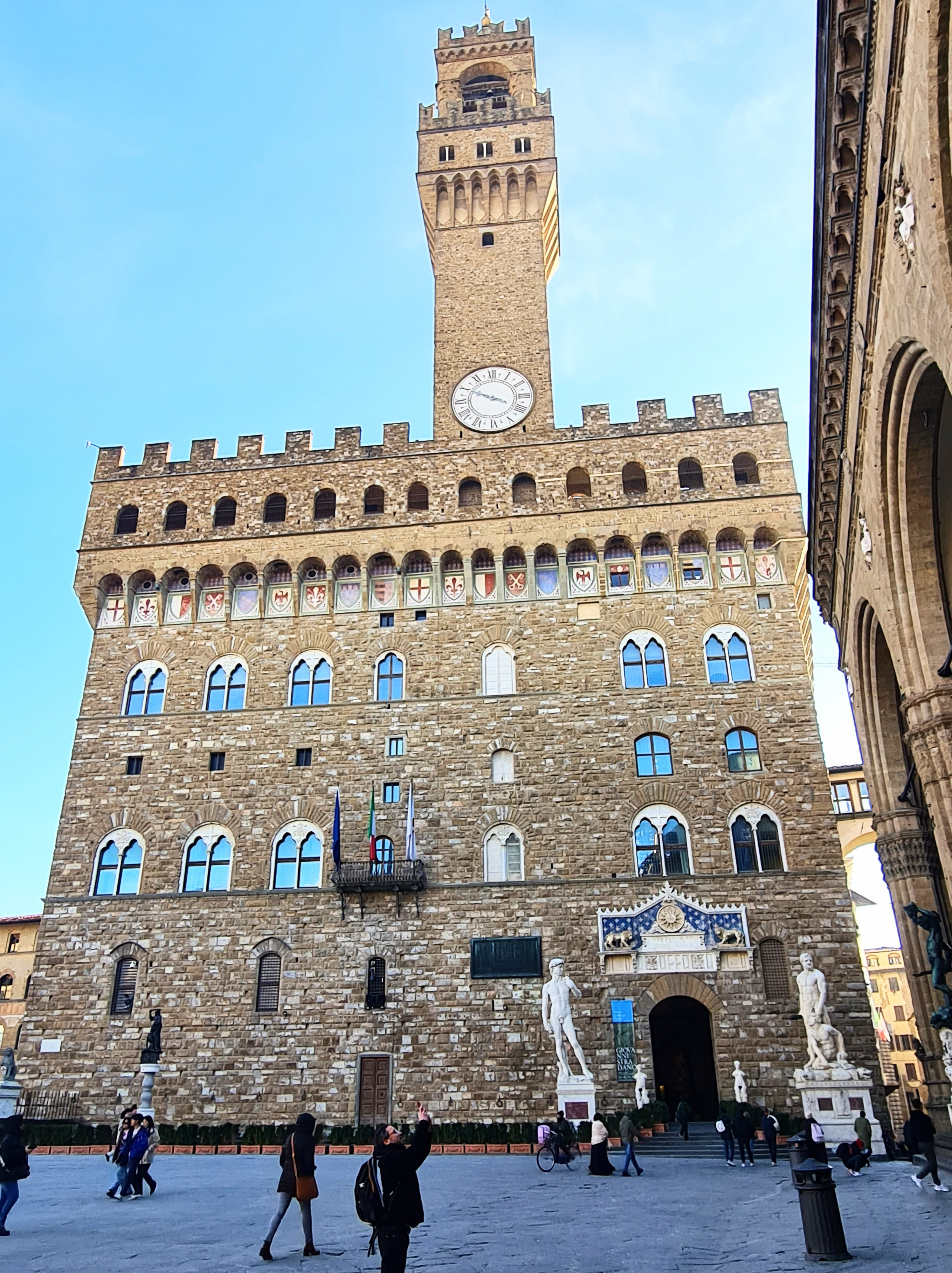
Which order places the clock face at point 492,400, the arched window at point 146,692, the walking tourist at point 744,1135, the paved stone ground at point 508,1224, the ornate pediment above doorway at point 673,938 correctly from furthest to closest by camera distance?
the clock face at point 492,400
the arched window at point 146,692
the ornate pediment above doorway at point 673,938
the walking tourist at point 744,1135
the paved stone ground at point 508,1224

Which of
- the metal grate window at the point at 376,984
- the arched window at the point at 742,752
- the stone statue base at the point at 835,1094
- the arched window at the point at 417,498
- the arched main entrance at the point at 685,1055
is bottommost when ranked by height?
the stone statue base at the point at 835,1094

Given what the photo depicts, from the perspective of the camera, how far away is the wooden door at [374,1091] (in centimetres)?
2164

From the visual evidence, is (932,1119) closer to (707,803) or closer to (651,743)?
(707,803)

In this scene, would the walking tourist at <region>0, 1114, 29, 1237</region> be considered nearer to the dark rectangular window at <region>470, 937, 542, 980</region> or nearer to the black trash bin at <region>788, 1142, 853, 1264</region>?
the black trash bin at <region>788, 1142, 853, 1264</region>

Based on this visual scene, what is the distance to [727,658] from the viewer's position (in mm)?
25406

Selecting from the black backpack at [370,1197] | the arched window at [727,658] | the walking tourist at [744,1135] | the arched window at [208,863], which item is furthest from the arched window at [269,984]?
the black backpack at [370,1197]

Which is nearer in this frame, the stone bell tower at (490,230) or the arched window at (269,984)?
the arched window at (269,984)

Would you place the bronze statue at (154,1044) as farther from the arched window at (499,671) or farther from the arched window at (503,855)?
the arched window at (499,671)

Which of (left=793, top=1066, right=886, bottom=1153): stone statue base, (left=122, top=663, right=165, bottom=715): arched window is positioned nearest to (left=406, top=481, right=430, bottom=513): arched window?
(left=122, top=663, right=165, bottom=715): arched window

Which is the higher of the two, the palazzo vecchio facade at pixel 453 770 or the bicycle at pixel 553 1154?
the palazzo vecchio facade at pixel 453 770

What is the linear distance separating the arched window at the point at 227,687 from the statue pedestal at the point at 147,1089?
8.97 metres

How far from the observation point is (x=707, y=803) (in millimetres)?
23688

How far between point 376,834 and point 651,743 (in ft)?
23.5

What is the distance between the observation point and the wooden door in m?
21.6
